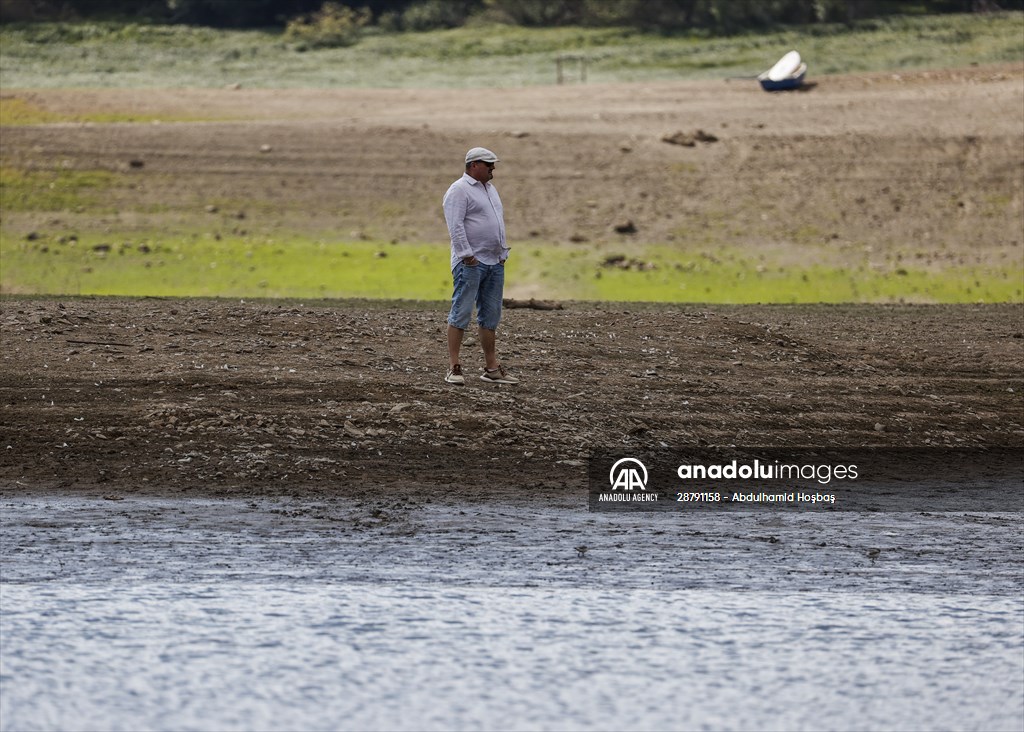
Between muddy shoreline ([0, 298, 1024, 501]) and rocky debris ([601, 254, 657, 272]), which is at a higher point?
muddy shoreline ([0, 298, 1024, 501])

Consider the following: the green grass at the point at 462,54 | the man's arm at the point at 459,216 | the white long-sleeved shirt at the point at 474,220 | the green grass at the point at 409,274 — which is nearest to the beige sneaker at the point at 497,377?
the white long-sleeved shirt at the point at 474,220

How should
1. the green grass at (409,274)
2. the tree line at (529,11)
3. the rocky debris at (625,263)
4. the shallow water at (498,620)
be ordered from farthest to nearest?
the tree line at (529,11), the rocky debris at (625,263), the green grass at (409,274), the shallow water at (498,620)

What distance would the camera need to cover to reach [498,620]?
7.48m

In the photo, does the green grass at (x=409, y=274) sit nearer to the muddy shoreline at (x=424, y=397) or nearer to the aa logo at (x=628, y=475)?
the muddy shoreline at (x=424, y=397)

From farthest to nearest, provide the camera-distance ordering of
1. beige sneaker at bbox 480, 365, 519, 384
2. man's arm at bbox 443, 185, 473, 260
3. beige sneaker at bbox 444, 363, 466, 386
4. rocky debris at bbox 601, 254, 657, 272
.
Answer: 1. rocky debris at bbox 601, 254, 657, 272
2. beige sneaker at bbox 480, 365, 519, 384
3. beige sneaker at bbox 444, 363, 466, 386
4. man's arm at bbox 443, 185, 473, 260

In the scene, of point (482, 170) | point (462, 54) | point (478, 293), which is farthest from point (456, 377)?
point (462, 54)

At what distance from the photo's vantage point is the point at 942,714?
6395mm

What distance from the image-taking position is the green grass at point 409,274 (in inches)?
997

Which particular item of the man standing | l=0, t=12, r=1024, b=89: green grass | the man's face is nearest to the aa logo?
the man standing

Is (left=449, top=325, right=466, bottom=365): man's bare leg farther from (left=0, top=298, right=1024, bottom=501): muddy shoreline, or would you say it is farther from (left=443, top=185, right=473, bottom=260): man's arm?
(left=443, top=185, right=473, bottom=260): man's arm

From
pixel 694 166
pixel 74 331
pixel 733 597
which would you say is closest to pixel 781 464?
pixel 733 597

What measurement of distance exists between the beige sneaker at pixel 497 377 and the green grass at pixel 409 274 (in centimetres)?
1177

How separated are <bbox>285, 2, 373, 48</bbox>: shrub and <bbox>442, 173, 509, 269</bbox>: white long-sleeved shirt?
35.0 m

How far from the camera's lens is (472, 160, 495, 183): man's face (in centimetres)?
1175
